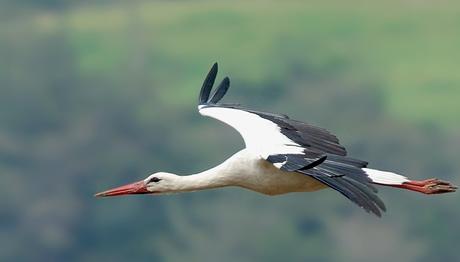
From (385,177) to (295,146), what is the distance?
3.13 feet

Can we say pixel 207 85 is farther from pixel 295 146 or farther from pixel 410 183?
pixel 295 146

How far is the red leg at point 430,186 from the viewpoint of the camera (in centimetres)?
1612

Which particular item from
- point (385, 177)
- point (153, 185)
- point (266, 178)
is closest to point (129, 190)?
point (153, 185)

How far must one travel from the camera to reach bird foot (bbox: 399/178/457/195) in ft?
52.9

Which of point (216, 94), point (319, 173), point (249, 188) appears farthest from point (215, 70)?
point (319, 173)

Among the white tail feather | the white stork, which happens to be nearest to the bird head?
the white stork

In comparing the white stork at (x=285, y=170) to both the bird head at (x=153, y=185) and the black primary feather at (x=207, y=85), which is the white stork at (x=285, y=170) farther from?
the black primary feather at (x=207, y=85)

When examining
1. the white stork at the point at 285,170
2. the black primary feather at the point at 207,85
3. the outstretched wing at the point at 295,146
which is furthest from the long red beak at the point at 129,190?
the black primary feather at the point at 207,85

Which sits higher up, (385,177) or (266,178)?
(385,177)

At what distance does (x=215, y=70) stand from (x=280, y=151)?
11.3 feet

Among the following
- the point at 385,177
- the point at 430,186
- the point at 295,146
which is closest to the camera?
the point at 295,146

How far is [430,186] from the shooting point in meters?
16.3

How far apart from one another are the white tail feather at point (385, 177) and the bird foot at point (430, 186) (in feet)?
0.21

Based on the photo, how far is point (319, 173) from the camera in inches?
559
